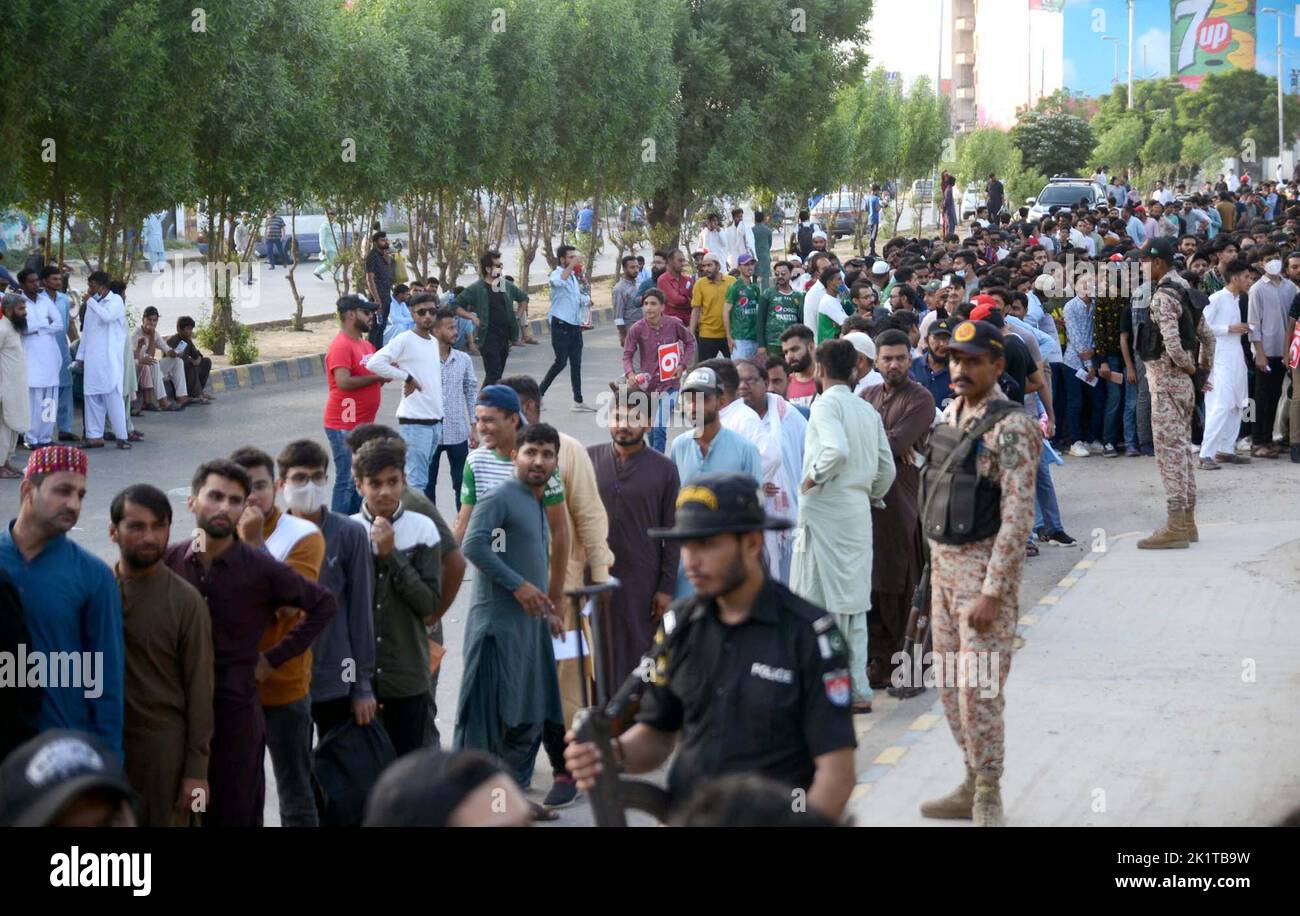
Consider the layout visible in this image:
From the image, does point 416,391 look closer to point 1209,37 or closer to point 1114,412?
point 1114,412

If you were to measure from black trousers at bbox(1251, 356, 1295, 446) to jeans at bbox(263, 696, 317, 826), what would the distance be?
1161cm

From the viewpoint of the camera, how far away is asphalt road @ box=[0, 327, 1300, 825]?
7324 millimetres

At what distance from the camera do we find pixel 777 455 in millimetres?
8594

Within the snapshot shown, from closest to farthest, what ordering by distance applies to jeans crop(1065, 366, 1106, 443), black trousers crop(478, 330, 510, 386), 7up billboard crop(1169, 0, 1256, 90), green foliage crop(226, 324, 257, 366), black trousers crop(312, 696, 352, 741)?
black trousers crop(312, 696, 352, 741) → jeans crop(1065, 366, 1106, 443) → black trousers crop(478, 330, 510, 386) → green foliage crop(226, 324, 257, 366) → 7up billboard crop(1169, 0, 1256, 90)

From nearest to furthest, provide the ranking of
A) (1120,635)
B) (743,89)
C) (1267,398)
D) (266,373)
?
(1120,635)
(1267,398)
(266,373)
(743,89)

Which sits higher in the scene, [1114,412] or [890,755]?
[1114,412]

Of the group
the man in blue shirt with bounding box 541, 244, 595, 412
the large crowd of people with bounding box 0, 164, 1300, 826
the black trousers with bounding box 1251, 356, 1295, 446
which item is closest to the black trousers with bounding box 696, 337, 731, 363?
the man in blue shirt with bounding box 541, 244, 595, 412

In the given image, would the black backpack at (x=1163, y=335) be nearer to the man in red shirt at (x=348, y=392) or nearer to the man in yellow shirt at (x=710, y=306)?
the man in red shirt at (x=348, y=392)

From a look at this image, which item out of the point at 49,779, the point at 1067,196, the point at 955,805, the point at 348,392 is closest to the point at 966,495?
the point at 955,805

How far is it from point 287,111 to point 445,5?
17.8 feet

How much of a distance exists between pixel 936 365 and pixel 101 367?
28.3 feet

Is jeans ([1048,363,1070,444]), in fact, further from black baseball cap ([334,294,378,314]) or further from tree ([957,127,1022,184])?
tree ([957,127,1022,184])
